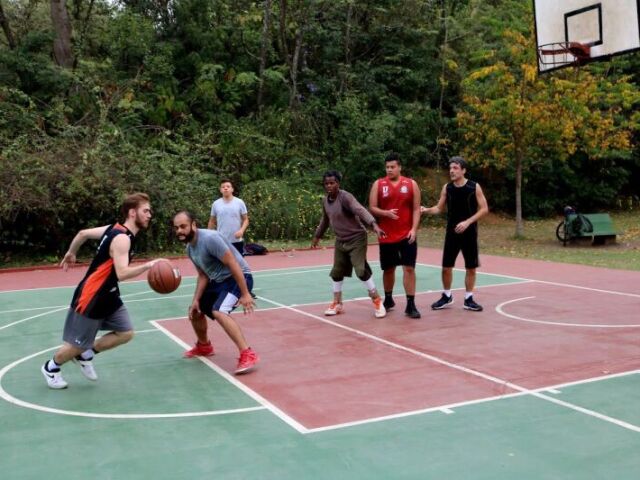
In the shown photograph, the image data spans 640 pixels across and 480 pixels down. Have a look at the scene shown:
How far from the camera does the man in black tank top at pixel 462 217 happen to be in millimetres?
9125

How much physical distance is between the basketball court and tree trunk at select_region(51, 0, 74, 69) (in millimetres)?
15953

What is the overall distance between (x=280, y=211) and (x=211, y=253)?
44.0 ft

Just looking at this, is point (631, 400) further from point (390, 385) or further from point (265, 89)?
point (265, 89)

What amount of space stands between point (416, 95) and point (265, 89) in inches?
241

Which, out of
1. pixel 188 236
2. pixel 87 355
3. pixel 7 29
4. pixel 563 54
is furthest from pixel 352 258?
pixel 7 29

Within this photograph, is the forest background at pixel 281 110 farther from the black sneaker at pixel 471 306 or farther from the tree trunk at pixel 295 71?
the black sneaker at pixel 471 306

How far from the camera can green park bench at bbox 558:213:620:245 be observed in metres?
18.7

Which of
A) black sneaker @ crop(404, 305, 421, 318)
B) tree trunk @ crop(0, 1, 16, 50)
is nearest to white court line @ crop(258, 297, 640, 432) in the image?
black sneaker @ crop(404, 305, 421, 318)

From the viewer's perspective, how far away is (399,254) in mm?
9164

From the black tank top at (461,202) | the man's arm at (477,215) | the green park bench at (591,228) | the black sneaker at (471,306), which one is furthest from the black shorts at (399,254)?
the green park bench at (591,228)

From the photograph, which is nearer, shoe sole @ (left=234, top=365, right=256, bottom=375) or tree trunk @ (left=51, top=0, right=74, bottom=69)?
shoe sole @ (left=234, top=365, right=256, bottom=375)

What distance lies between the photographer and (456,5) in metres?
32.5

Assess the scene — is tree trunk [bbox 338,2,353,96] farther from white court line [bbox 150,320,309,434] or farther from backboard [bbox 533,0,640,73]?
white court line [bbox 150,320,309,434]

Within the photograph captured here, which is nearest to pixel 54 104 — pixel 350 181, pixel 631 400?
pixel 350 181
